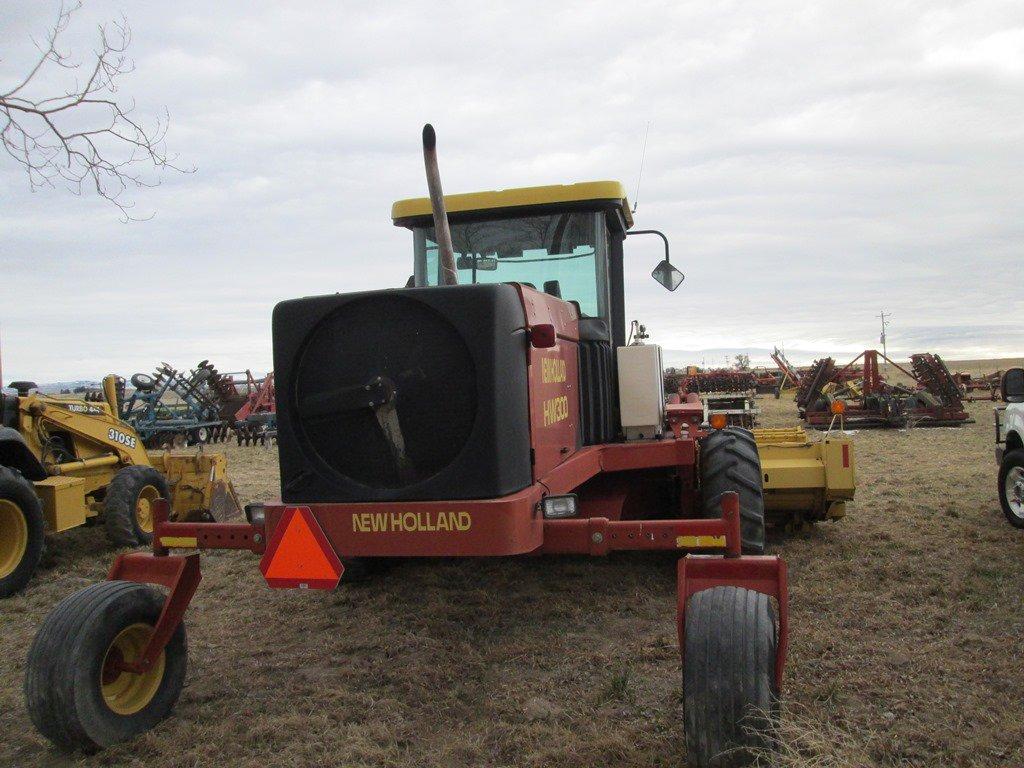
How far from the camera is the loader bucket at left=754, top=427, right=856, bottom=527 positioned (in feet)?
22.9

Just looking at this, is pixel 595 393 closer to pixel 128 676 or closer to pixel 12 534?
pixel 128 676

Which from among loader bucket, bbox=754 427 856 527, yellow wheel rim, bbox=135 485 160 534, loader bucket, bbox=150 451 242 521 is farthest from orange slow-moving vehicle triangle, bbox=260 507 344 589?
loader bucket, bbox=150 451 242 521

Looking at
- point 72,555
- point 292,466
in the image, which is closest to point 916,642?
point 292,466

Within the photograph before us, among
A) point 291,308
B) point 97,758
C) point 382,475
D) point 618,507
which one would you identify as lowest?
point 97,758

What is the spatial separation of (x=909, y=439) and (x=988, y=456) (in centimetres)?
358

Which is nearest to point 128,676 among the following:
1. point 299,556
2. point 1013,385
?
point 299,556

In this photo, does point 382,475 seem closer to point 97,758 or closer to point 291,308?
point 291,308

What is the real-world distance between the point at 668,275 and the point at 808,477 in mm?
2134

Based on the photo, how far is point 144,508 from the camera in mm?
8383

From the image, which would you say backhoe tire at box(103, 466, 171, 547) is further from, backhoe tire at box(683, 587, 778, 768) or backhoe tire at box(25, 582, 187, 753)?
backhoe tire at box(683, 587, 778, 768)

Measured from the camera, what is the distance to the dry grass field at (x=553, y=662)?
3.54 m

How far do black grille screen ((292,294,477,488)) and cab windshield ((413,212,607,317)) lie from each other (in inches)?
75.7

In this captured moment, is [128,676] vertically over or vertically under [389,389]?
under

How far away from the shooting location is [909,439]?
16469 mm
